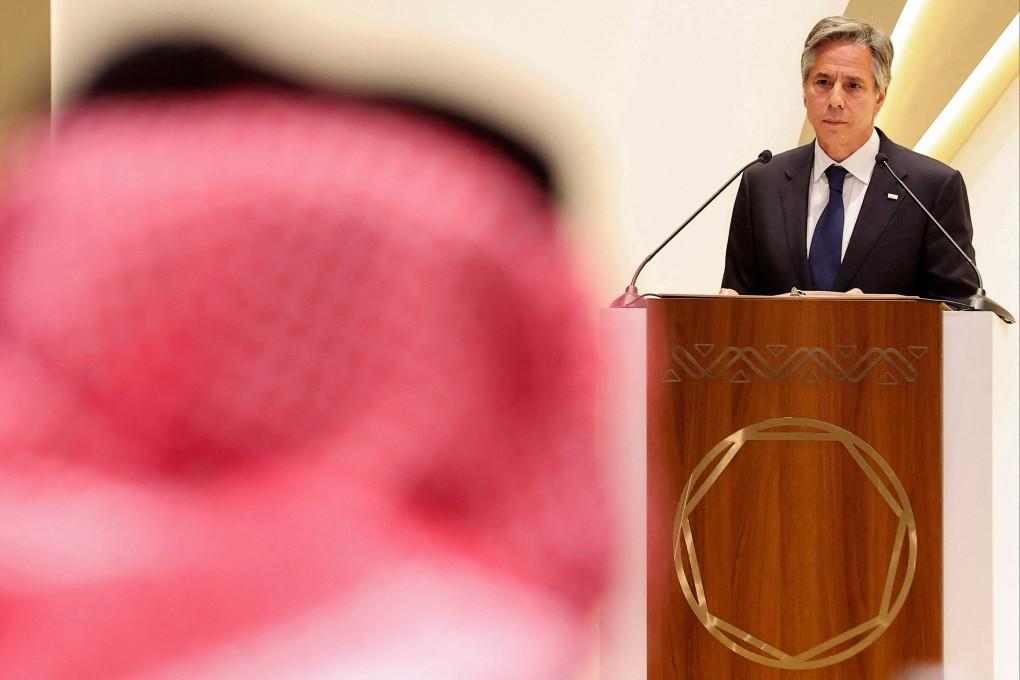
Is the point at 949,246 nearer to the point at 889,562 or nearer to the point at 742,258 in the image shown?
the point at 742,258

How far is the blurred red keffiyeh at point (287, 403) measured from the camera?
118 centimetres

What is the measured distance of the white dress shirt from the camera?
1.03m

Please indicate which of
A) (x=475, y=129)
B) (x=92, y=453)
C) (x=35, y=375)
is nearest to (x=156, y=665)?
(x=92, y=453)

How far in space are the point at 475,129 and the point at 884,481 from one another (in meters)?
0.91

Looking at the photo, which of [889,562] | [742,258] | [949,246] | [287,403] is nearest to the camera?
[889,562]

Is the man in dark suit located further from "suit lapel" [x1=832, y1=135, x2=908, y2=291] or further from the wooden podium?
the wooden podium

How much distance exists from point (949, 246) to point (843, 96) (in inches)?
8.9

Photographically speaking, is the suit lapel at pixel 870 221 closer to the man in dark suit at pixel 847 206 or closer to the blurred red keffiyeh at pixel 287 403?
the man in dark suit at pixel 847 206

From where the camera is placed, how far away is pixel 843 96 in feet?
3.36

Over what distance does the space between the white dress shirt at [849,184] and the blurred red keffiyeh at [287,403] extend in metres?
0.43

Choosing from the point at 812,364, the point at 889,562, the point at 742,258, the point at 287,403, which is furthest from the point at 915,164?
the point at 287,403

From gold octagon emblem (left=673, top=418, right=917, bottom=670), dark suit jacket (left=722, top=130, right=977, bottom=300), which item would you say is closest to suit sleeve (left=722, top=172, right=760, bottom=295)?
dark suit jacket (left=722, top=130, right=977, bottom=300)

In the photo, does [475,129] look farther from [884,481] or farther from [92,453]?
[884,481]

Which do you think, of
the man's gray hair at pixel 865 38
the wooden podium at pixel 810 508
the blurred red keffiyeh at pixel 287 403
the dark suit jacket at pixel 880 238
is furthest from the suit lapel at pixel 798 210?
the blurred red keffiyeh at pixel 287 403
